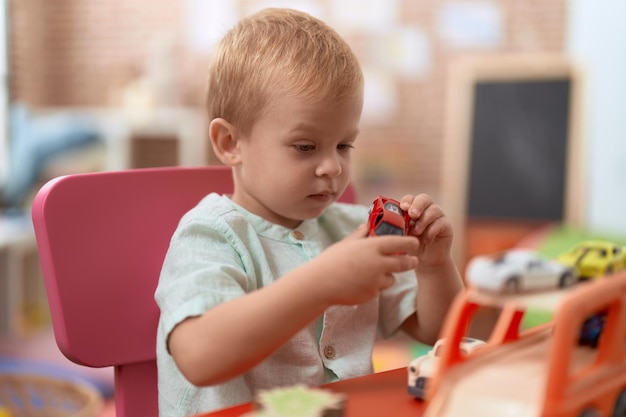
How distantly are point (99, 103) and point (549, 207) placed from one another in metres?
2.83

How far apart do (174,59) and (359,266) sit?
156 inches

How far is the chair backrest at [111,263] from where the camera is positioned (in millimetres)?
836

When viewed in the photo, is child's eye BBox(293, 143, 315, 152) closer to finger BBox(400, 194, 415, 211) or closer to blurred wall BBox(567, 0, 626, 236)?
finger BBox(400, 194, 415, 211)

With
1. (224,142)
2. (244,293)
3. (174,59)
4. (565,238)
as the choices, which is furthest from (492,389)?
(174,59)

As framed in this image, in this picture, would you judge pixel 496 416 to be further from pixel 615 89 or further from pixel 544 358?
pixel 615 89

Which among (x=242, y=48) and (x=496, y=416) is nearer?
(x=496, y=416)

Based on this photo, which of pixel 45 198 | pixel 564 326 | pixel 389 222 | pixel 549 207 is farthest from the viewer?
pixel 549 207

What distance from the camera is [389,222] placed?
69 cm

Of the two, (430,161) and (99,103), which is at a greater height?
(99,103)

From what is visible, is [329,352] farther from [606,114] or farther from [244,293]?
[606,114]

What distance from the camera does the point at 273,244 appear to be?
0.93 m

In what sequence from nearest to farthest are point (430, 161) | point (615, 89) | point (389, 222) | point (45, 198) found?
point (389, 222)
point (45, 198)
point (615, 89)
point (430, 161)

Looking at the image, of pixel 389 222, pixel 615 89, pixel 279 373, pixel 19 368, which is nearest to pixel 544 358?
pixel 389 222

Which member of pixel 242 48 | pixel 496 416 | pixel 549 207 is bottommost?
pixel 549 207
